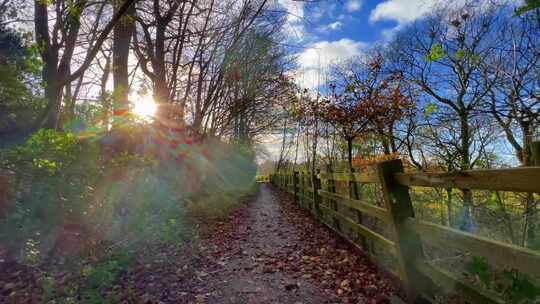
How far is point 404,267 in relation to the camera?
2543mm

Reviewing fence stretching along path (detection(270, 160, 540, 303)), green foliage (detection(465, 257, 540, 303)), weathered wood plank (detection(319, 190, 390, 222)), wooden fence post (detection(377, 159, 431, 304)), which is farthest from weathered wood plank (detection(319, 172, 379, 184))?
green foliage (detection(465, 257, 540, 303))

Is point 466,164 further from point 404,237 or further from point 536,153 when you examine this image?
point 536,153

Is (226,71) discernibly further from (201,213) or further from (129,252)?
(129,252)

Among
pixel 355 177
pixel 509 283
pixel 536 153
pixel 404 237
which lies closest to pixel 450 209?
pixel 355 177

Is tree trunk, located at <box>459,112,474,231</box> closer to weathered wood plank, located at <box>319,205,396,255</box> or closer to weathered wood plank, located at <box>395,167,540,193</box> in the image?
weathered wood plank, located at <box>319,205,396,255</box>

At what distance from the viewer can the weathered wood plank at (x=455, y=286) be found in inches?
68.0

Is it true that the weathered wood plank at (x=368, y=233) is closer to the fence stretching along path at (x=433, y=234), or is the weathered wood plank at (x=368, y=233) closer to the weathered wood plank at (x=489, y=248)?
the fence stretching along path at (x=433, y=234)

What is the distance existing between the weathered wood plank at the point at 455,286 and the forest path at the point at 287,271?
0.70 meters

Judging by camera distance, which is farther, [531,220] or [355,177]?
[355,177]

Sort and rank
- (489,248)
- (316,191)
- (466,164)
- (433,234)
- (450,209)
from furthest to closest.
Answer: (316,191)
(466,164)
(450,209)
(433,234)
(489,248)

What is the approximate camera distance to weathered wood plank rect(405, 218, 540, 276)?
52.7 inches

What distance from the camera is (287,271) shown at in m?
3.79

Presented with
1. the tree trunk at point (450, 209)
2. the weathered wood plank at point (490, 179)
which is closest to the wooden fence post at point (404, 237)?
the weathered wood plank at point (490, 179)

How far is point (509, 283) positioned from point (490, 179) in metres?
0.87
